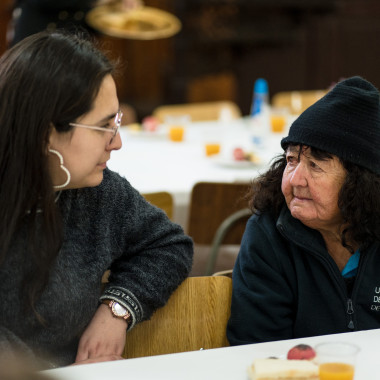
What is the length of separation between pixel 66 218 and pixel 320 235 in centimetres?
68

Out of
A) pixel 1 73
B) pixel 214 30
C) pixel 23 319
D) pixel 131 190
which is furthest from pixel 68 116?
pixel 214 30

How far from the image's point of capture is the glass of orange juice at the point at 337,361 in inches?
51.4

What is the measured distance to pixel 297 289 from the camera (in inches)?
74.9

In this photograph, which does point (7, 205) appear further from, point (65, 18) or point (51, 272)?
point (65, 18)

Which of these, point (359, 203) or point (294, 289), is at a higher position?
point (359, 203)

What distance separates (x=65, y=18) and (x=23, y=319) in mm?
3139

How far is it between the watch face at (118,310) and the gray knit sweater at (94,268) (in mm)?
13

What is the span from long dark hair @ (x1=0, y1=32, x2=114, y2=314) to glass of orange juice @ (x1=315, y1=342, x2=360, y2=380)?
62 cm

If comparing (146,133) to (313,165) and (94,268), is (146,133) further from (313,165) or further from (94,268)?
(94,268)

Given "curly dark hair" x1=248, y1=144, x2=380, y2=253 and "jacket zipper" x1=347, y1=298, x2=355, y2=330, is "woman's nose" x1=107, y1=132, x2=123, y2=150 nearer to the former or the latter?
"curly dark hair" x1=248, y1=144, x2=380, y2=253

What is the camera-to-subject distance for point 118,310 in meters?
1.75

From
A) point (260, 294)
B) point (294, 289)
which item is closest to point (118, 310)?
point (260, 294)

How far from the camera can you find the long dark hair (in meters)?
1.53

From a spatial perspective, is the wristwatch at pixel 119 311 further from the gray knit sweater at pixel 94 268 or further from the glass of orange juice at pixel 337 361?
the glass of orange juice at pixel 337 361
